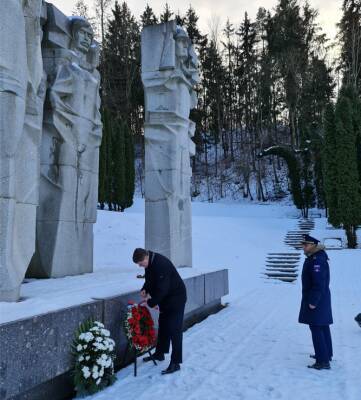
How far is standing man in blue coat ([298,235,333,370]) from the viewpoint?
5.00 meters

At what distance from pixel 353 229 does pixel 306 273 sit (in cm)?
1623

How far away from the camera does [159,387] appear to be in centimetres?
439

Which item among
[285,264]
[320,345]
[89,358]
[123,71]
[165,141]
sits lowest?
[285,264]

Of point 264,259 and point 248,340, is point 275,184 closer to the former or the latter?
point 264,259

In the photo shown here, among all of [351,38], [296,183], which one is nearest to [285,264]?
[296,183]

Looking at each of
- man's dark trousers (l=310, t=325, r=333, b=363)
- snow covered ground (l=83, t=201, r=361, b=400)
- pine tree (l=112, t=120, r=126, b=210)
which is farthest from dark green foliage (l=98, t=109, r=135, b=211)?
man's dark trousers (l=310, t=325, r=333, b=363)

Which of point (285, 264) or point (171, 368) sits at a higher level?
point (171, 368)

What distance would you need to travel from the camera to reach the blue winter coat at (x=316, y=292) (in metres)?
5.00

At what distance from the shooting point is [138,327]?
477cm

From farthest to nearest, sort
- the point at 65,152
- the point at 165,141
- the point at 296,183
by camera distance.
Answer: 1. the point at 296,183
2. the point at 165,141
3. the point at 65,152

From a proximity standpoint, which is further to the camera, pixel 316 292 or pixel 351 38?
pixel 351 38

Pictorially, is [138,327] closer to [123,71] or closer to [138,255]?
[138,255]

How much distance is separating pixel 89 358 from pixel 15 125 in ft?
7.39

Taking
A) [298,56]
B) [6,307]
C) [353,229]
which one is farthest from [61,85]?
[298,56]
